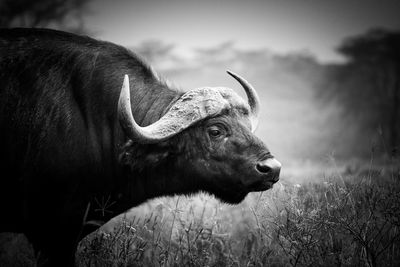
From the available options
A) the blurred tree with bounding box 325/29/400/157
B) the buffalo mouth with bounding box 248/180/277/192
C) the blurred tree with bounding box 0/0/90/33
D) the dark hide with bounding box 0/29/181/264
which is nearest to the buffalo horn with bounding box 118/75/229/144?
the dark hide with bounding box 0/29/181/264

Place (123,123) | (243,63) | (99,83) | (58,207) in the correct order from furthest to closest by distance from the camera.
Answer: (243,63)
(99,83)
(58,207)
(123,123)

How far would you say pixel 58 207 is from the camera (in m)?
3.22

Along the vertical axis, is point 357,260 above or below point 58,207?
below

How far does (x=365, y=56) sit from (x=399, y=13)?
3746 mm

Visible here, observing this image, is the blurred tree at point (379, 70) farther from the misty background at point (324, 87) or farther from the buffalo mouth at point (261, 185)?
the buffalo mouth at point (261, 185)

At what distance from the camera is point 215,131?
3.38m

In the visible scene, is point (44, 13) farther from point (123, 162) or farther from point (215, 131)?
point (215, 131)

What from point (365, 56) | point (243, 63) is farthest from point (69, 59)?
point (243, 63)

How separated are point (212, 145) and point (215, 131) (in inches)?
6.1

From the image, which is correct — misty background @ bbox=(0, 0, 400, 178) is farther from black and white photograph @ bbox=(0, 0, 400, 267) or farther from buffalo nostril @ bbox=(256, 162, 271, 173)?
buffalo nostril @ bbox=(256, 162, 271, 173)

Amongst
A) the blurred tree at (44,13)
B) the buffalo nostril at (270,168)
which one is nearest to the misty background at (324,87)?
the blurred tree at (44,13)

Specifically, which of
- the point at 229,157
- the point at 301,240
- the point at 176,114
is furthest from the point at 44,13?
the point at 301,240

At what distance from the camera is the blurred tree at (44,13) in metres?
11.8

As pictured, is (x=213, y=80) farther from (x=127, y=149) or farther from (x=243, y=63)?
(x=127, y=149)
